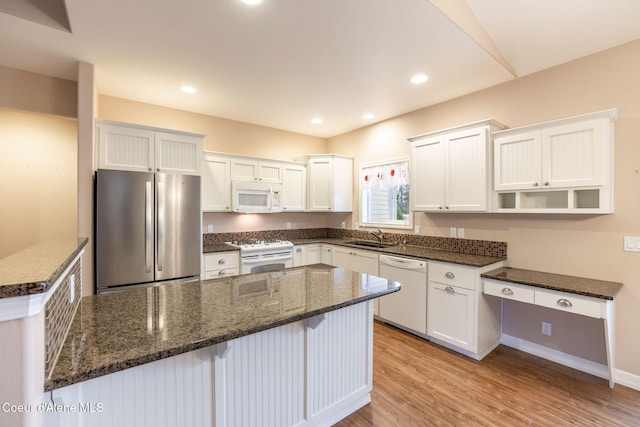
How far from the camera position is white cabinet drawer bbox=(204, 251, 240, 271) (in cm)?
357

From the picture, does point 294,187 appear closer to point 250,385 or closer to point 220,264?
point 220,264

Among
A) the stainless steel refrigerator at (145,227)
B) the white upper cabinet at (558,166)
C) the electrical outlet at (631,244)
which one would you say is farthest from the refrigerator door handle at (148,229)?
the electrical outlet at (631,244)

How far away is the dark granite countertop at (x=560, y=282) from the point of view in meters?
2.18

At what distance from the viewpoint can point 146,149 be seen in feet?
10.3


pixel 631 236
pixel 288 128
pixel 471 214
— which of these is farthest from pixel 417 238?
pixel 288 128

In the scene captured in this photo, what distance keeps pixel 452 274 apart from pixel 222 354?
2.35m

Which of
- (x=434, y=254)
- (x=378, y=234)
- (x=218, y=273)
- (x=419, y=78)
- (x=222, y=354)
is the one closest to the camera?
(x=222, y=354)

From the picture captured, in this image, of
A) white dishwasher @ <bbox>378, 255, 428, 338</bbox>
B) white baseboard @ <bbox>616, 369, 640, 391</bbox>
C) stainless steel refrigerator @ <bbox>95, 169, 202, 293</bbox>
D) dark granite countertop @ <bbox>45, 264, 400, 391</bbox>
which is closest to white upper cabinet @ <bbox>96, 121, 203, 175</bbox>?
stainless steel refrigerator @ <bbox>95, 169, 202, 293</bbox>

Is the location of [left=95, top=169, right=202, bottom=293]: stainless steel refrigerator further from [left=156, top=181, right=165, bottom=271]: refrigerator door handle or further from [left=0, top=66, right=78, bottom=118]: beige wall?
[left=0, top=66, right=78, bottom=118]: beige wall

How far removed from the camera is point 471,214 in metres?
3.33

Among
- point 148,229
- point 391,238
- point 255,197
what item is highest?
point 255,197

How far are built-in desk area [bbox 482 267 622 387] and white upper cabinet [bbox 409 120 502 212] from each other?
29.3 inches

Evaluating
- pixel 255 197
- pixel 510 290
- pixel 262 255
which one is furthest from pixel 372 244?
pixel 510 290

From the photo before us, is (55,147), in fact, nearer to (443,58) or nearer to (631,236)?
(443,58)
